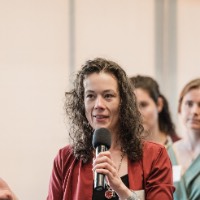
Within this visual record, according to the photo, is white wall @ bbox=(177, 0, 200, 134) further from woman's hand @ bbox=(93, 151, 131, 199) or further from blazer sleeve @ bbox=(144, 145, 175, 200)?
woman's hand @ bbox=(93, 151, 131, 199)

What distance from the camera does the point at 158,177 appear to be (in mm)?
1639

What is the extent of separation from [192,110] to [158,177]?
993 millimetres

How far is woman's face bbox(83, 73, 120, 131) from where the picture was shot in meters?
1.66

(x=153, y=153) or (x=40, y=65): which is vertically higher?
(x=40, y=65)

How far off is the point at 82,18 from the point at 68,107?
4.66ft

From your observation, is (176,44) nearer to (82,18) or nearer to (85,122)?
(82,18)

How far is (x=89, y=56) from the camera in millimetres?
3168

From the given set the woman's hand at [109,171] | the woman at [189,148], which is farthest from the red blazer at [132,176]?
the woman at [189,148]

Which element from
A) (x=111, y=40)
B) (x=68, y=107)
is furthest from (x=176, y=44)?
(x=68, y=107)

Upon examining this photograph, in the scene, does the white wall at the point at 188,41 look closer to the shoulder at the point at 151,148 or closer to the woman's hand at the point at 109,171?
the shoulder at the point at 151,148

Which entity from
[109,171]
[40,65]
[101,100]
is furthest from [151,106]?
[109,171]

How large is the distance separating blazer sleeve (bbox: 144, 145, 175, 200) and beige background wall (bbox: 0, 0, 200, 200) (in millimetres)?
1273

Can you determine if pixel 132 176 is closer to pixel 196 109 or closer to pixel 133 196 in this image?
pixel 133 196

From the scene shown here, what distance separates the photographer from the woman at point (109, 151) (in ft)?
5.37
